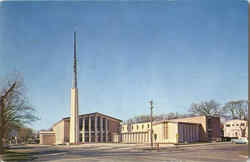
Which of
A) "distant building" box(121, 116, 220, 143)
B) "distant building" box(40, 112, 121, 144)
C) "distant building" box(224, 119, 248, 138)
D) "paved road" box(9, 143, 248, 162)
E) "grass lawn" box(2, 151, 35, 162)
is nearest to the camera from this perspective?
"paved road" box(9, 143, 248, 162)

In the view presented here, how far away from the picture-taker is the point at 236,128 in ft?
135

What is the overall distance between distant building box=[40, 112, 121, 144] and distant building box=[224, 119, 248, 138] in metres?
18.0

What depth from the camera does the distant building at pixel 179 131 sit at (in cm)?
3659

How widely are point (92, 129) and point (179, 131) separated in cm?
1565

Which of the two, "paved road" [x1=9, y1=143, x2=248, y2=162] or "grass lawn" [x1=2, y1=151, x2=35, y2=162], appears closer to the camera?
"paved road" [x1=9, y1=143, x2=248, y2=162]

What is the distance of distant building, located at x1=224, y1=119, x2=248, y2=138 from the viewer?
39.1m

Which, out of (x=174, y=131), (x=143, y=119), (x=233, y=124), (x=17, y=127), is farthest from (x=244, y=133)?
(x=17, y=127)

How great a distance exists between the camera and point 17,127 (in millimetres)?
19047

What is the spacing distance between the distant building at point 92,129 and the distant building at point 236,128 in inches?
710

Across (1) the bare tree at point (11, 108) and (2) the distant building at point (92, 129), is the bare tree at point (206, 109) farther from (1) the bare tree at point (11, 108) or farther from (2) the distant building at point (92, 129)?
(1) the bare tree at point (11, 108)

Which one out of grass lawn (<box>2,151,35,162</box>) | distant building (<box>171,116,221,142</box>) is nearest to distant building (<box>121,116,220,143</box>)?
distant building (<box>171,116,221,142</box>)

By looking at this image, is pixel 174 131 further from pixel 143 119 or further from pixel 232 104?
pixel 143 119

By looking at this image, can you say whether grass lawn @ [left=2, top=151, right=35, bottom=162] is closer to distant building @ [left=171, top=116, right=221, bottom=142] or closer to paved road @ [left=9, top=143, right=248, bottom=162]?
paved road @ [left=9, top=143, right=248, bottom=162]

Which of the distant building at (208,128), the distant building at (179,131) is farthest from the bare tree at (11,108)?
the distant building at (208,128)
